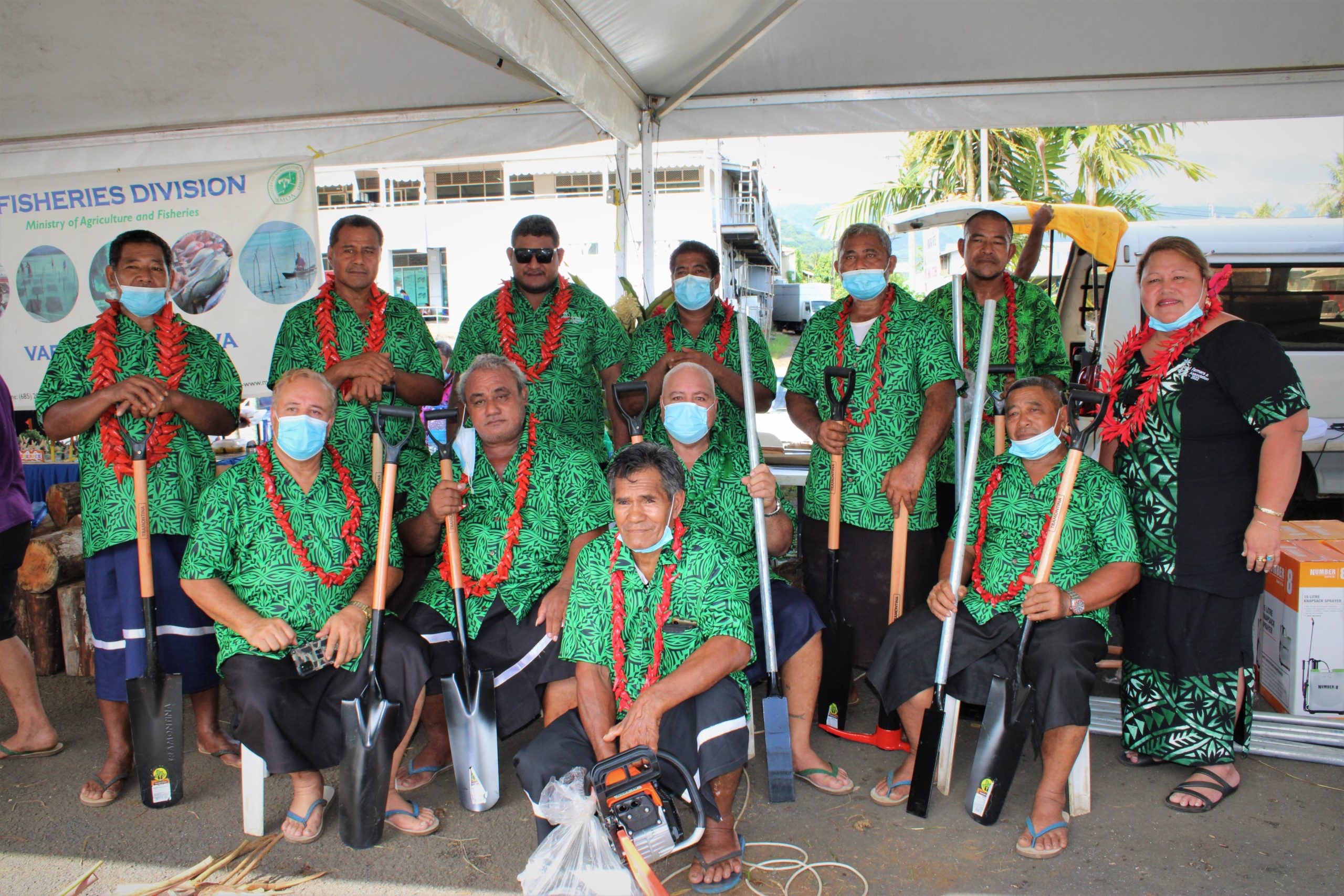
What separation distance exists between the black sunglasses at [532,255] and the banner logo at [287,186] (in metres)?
1.88

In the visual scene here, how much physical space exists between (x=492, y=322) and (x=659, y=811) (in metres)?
2.38

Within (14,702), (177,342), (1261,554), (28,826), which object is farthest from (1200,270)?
(14,702)

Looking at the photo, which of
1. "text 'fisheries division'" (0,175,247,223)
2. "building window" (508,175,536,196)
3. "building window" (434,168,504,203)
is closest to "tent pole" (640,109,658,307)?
"text 'fisheries division'" (0,175,247,223)

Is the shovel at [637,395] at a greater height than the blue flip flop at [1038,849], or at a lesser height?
greater

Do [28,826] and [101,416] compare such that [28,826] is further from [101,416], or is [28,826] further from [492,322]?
[492,322]

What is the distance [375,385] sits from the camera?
3568mm

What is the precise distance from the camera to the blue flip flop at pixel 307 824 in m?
2.92

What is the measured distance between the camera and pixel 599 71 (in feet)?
13.9

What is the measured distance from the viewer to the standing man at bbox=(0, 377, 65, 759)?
11.5 feet

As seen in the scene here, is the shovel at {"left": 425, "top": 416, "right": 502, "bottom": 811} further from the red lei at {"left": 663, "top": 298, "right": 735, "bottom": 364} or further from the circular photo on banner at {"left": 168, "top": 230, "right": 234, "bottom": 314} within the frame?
the circular photo on banner at {"left": 168, "top": 230, "right": 234, "bottom": 314}

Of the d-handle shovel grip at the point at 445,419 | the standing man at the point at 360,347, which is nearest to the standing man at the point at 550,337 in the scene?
the standing man at the point at 360,347

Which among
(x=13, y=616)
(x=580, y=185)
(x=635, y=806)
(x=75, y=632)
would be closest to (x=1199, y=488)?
(x=635, y=806)

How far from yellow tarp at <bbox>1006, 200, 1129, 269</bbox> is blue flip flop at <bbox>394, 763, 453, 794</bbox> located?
547 centimetres

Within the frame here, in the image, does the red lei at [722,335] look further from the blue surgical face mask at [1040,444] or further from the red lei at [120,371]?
the red lei at [120,371]
